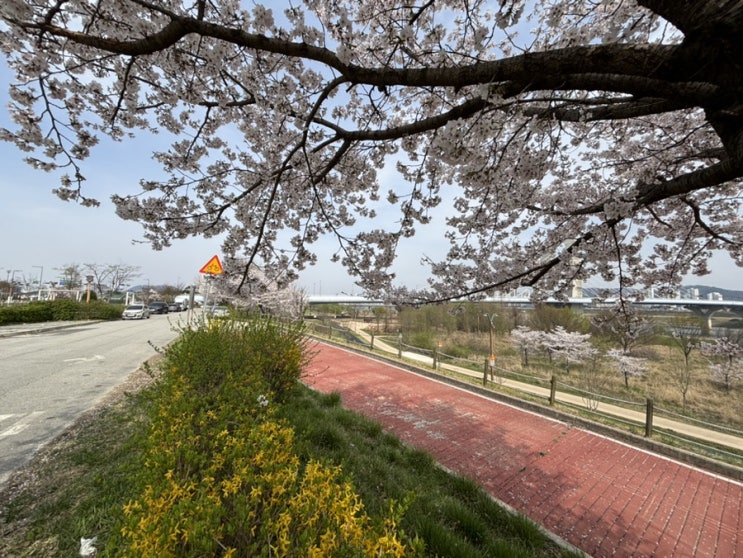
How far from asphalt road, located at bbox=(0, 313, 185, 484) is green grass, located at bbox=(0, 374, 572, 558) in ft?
1.33

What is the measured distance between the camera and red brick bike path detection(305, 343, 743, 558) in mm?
3464

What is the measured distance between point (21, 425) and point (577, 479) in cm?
814

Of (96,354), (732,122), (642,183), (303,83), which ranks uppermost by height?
(303,83)

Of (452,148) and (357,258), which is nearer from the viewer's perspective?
(452,148)

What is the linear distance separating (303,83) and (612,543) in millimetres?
6035

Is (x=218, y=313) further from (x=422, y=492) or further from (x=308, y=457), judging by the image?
(x=422, y=492)

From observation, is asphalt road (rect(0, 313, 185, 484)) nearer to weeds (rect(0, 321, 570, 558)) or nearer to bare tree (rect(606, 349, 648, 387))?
weeds (rect(0, 321, 570, 558))

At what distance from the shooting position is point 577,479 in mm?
4512

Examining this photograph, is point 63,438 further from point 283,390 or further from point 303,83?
point 303,83

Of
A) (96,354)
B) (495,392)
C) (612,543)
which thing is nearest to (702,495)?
(612,543)

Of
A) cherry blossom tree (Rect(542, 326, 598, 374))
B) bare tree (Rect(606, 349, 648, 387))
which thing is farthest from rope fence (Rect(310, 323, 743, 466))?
cherry blossom tree (Rect(542, 326, 598, 374))

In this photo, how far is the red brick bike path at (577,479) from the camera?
346cm

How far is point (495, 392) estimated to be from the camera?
324 inches

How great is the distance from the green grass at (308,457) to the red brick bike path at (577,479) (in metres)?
0.76
